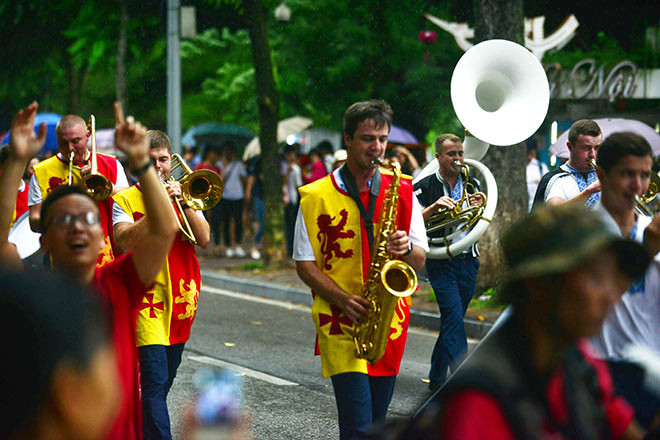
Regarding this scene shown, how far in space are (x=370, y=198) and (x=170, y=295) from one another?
125 cm

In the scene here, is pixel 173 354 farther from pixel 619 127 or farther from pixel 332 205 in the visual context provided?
pixel 619 127

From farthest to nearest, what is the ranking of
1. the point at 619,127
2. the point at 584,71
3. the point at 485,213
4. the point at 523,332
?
the point at 584,71 < the point at 619,127 < the point at 485,213 < the point at 523,332

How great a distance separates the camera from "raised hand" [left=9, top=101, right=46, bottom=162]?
3385 millimetres

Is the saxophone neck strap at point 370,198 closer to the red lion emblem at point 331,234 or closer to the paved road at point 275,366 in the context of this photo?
the red lion emblem at point 331,234

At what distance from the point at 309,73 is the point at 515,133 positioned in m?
17.3

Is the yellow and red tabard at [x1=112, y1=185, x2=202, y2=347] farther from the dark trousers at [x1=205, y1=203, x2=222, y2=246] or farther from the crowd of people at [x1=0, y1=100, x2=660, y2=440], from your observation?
the dark trousers at [x1=205, y1=203, x2=222, y2=246]

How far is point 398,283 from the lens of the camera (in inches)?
177

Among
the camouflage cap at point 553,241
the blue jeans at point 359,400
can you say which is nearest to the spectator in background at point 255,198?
the blue jeans at point 359,400

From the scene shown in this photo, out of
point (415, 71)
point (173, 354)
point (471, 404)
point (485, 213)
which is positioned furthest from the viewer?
point (415, 71)

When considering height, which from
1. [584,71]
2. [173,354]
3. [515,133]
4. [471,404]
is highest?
[584,71]

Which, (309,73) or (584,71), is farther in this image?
(309,73)

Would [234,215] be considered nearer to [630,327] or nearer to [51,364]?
[630,327]

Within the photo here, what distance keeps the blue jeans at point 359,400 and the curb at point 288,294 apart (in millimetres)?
5213

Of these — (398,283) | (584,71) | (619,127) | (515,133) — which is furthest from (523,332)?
(584,71)
